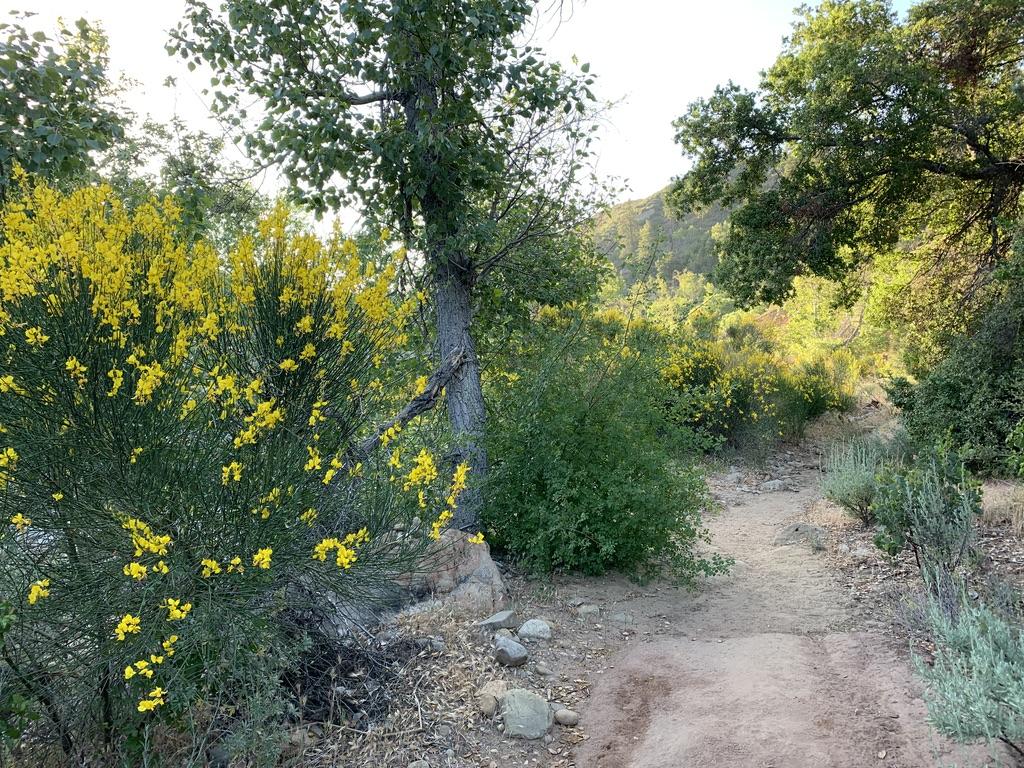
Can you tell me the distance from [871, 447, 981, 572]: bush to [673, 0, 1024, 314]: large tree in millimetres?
4529

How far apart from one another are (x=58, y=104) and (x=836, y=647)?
5222mm

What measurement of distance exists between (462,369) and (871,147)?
6.46 metres

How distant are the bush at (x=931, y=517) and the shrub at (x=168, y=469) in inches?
133

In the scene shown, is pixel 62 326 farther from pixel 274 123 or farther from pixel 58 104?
pixel 274 123

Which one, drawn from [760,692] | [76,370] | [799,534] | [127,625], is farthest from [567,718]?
[799,534]

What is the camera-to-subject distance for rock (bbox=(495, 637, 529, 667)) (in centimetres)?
423

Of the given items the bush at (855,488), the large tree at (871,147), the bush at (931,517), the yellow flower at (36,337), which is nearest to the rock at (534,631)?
the bush at (931,517)

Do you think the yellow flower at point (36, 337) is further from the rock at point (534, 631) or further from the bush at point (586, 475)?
the bush at point (586, 475)

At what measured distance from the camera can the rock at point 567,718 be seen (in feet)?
12.6

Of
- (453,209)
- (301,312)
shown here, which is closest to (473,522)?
(453,209)

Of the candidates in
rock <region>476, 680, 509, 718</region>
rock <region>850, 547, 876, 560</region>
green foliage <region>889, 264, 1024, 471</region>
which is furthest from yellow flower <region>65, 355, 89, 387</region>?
green foliage <region>889, 264, 1024, 471</region>

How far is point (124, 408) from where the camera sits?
2.65 meters

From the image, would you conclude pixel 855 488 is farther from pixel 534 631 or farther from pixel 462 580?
pixel 462 580

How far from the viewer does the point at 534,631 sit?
467 centimetres
